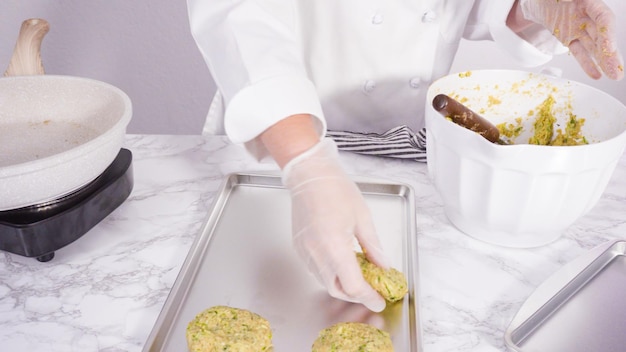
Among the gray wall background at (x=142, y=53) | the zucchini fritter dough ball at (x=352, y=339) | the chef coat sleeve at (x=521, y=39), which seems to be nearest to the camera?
the zucchini fritter dough ball at (x=352, y=339)

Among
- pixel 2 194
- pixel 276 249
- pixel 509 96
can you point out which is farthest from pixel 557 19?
pixel 2 194

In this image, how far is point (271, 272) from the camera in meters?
0.80

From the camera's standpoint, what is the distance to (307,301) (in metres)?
0.75

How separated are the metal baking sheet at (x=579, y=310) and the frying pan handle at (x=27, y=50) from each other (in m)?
0.87

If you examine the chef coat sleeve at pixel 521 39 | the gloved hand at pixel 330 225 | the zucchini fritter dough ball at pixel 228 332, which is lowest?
the zucchini fritter dough ball at pixel 228 332

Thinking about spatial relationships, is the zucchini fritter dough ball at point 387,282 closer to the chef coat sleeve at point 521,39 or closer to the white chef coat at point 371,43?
the white chef coat at point 371,43

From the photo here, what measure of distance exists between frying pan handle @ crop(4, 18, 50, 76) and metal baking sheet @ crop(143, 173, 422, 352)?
395mm

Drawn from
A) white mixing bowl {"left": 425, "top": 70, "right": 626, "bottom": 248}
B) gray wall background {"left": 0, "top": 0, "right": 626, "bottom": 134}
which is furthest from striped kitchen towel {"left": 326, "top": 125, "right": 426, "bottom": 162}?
gray wall background {"left": 0, "top": 0, "right": 626, "bottom": 134}

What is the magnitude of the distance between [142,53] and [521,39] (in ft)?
4.85

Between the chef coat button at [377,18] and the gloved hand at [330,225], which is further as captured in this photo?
the chef coat button at [377,18]

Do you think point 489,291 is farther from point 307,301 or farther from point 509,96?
point 509,96

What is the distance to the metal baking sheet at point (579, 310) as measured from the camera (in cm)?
68

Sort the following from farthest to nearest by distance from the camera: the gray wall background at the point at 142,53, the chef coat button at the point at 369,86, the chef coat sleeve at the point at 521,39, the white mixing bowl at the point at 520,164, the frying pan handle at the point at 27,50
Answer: the gray wall background at the point at 142,53 → the chef coat button at the point at 369,86 → the chef coat sleeve at the point at 521,39 → the frying pan handle at the point at 27,50 → the white mixing bowl at the point at 520,164

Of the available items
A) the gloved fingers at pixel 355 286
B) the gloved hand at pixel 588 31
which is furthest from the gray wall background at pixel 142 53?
the gloved fingers at pixel 355 286
